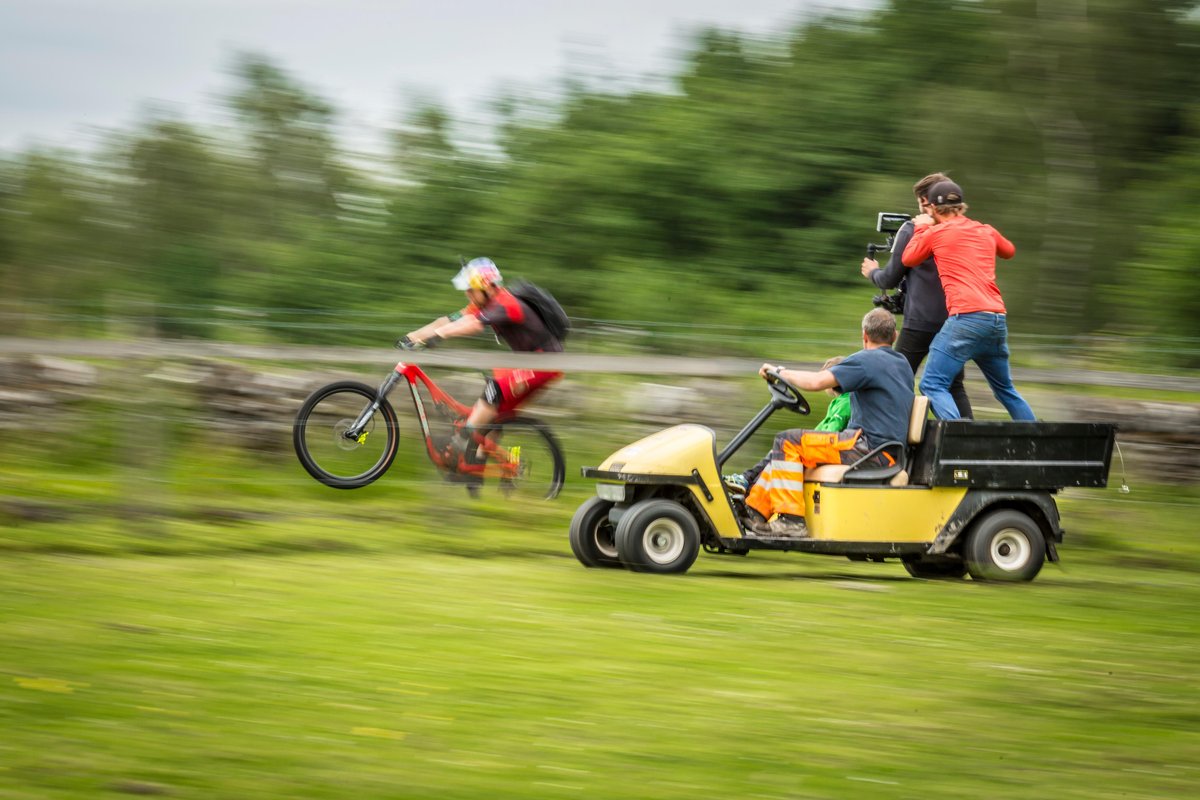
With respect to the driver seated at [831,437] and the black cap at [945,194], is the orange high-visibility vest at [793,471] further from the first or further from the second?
the black cap at [945,194]

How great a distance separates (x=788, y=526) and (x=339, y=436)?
3681mm

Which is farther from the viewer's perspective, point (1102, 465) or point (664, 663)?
point (1102, 465)

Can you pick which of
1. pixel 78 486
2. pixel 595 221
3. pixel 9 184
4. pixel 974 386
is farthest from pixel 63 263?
pixel 974 386

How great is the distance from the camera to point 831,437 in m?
8.64

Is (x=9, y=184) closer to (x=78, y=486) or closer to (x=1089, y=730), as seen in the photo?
(x=78, y=486)

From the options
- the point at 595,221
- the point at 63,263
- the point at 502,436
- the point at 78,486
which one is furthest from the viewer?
the point at 595,221

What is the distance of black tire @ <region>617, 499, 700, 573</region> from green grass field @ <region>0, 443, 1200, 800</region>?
0.14m

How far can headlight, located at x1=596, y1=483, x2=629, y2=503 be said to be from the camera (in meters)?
8.52

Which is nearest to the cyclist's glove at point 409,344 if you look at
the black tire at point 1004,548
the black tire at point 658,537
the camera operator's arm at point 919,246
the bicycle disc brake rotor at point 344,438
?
the bicycle disc brake rotor at point 344,438

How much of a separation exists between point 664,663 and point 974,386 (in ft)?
22.2

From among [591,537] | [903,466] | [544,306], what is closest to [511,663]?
[591,537]

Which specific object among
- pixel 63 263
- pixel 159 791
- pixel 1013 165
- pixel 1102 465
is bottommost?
pixel 159 791

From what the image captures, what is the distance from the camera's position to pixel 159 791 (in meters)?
3.92

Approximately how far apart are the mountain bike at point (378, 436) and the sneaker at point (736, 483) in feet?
7.35
